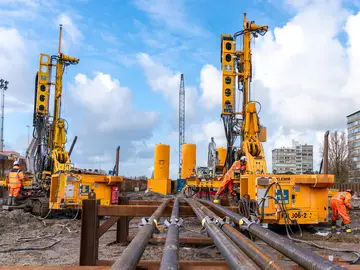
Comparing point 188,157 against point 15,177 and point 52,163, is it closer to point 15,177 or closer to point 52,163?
point 52,163

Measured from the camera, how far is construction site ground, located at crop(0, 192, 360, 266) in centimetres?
730

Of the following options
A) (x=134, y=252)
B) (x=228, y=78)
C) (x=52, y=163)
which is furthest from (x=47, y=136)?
(x=134, y=252)

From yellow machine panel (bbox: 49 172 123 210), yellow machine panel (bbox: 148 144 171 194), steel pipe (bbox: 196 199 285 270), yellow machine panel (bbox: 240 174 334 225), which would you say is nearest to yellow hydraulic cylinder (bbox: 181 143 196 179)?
yellow machine panel (bbox: 148 144 171 194)

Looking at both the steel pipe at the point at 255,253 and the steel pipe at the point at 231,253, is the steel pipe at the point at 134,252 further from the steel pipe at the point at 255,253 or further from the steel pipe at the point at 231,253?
the steel pipe at the point at 255,253

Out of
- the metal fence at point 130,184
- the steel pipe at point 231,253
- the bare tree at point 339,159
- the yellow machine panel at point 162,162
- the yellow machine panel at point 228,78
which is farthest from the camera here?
the bare tree at point 339,159

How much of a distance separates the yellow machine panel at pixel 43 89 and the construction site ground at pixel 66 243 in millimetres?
6439

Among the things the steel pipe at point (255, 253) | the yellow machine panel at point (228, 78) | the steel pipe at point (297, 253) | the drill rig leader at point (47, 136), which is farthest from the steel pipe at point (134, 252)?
the yellow machine panel at point (228, 78)

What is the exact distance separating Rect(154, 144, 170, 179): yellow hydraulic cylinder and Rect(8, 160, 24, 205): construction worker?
1578 centimetres

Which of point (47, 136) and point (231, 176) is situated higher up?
point (47, 136)

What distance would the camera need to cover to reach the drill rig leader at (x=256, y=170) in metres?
10.3

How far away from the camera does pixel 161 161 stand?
30781 mm

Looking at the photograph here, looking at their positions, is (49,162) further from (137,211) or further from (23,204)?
(137,211)

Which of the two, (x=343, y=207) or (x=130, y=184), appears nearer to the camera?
(x=343, y=207)

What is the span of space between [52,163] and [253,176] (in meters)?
11.0
